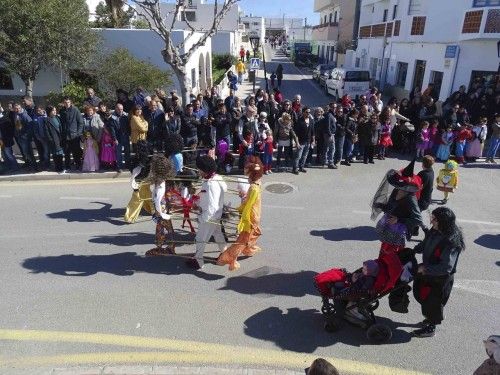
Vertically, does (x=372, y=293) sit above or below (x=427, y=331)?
above

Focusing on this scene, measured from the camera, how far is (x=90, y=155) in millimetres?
10125

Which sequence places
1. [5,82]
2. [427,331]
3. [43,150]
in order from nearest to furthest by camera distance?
1. [427,331]
2. [43,150]
3. [5,82]

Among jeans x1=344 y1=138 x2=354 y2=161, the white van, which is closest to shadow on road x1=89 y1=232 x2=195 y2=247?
jeans x1=344 y1=138 x2=354 y2=161

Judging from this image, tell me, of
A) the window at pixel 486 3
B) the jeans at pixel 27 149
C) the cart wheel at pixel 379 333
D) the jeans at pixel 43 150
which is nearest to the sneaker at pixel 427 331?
the cart wheel at pixel 379 333

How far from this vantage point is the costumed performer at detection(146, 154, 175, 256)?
591 centimetres

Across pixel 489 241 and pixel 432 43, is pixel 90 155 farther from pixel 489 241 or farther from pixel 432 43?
pixel 432 43

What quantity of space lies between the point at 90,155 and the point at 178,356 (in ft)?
23.1

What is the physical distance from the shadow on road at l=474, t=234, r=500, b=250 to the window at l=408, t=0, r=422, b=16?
1934cm

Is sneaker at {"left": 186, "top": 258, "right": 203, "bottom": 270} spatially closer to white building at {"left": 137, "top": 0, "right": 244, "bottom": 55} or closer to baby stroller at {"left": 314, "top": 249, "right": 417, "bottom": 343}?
baby stroller at {"left": 314, "top": 249, "right": 417, "bottom": 343}

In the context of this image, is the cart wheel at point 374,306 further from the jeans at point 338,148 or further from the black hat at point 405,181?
the jeans at point 338,148

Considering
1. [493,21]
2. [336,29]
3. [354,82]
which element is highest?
[336,29]

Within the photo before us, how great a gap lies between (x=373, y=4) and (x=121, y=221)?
30.2 meters

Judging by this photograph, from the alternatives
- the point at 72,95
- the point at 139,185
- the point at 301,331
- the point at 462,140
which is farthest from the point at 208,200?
the point at 72,95

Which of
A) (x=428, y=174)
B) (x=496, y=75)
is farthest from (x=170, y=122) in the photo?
(x=496, y=75)
